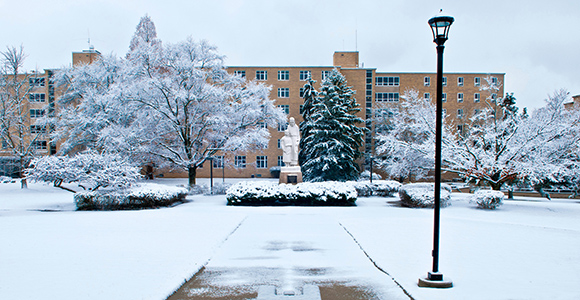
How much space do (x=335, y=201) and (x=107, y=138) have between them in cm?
1555

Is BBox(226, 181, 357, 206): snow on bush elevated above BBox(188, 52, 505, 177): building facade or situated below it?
below

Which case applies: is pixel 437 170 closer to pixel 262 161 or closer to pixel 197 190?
pixel 197 190

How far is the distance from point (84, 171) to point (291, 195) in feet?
31.9

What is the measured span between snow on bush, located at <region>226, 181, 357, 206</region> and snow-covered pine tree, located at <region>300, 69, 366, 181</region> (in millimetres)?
17085

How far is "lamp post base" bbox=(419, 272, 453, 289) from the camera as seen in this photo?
5559mm

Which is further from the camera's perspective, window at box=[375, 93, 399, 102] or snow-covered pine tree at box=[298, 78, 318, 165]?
window at box=[375, 93, 399, 102]

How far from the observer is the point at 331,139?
121 ft

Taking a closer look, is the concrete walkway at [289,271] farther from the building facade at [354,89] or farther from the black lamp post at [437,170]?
the building facade at [354,89]

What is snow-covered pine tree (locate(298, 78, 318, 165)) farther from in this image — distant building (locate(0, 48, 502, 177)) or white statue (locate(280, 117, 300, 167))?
white statue (locate(280, 117, 300, 167))

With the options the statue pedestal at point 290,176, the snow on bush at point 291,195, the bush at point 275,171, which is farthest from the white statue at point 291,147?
the bush at point 275,171

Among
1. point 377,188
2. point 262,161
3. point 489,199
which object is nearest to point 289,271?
point 489,199

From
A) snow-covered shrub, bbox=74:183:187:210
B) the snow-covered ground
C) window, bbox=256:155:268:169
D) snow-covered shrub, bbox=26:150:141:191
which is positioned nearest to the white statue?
the snow-covered ground

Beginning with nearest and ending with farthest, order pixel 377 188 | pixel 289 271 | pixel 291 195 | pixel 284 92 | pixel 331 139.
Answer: pixel 289 271 < pixel 291 195 < pixel 377 188 < pixel 331 139 < pixel 284 92

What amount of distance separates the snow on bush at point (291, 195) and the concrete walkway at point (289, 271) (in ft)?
25.5
